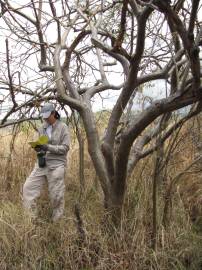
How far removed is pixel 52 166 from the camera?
6609 mm

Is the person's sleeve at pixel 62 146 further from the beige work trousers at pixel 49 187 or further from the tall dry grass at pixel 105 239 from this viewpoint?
the tall dry grass at pixel 105 239

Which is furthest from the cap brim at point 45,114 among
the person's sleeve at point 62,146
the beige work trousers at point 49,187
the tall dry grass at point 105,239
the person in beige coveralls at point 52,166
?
the tall dry grass at point 105,239

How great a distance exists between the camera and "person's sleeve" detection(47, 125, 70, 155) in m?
6.39

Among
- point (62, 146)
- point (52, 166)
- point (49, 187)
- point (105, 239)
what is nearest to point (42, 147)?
point (62, 146)

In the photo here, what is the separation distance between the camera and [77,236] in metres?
A: 5.45

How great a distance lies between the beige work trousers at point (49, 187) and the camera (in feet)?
→ 21.3

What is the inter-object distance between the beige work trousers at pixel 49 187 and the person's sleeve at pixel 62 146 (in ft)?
0.84

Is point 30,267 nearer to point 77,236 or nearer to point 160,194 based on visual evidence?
point 77,236

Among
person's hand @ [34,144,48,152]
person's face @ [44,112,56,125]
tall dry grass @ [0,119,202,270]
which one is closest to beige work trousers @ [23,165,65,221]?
tall dry grass @ [0,119,202,270]

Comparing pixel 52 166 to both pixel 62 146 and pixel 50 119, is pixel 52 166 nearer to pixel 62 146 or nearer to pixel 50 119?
pixel 62 146

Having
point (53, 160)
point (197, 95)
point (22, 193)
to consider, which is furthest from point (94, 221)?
point (197, 95)

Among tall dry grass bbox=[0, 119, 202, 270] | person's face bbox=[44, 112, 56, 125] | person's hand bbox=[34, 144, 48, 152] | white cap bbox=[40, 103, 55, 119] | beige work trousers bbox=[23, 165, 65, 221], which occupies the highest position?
white cap bbox=[40, 103, 55, 119]

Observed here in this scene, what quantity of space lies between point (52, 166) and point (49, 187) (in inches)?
11.9

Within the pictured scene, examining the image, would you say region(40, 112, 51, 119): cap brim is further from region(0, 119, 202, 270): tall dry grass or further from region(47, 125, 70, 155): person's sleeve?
region(0, 119, 202, 270): tall dry grass
